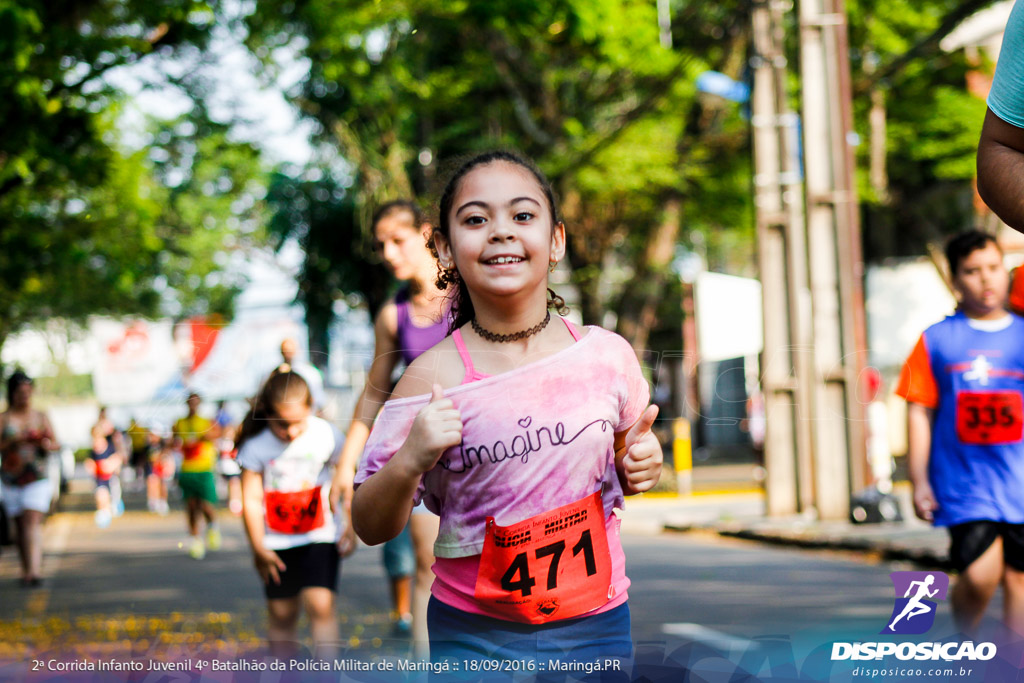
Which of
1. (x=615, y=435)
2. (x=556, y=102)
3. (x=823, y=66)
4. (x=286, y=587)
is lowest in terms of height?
(x=286, y=587)

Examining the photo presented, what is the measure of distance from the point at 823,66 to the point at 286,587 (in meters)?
8.64

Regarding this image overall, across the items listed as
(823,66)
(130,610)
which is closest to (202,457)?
(130,610)

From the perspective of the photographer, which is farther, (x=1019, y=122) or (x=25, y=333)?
(x=25, y=333)

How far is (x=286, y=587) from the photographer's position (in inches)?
190

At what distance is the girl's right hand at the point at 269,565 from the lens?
476 cm

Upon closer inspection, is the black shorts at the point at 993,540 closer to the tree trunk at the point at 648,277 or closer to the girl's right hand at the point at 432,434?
the girl's right hand at the point at 432,434

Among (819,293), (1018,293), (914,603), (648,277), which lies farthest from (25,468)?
(648,277)

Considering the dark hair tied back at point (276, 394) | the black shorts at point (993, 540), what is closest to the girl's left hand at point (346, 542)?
the dark hair tied back at point (276, 394)

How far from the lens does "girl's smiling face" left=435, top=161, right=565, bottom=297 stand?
234 cm

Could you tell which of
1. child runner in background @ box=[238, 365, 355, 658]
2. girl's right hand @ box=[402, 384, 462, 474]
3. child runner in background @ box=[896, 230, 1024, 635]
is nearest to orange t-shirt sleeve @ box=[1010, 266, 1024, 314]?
Result: child runner in background @ box=[896, 230, 1024, 635]

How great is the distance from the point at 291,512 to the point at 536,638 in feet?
8.85

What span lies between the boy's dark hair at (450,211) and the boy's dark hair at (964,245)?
2340mm

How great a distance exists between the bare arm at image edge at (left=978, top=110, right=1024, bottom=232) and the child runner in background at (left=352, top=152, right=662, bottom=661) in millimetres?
716

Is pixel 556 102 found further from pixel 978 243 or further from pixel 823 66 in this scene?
pixel 978 243
